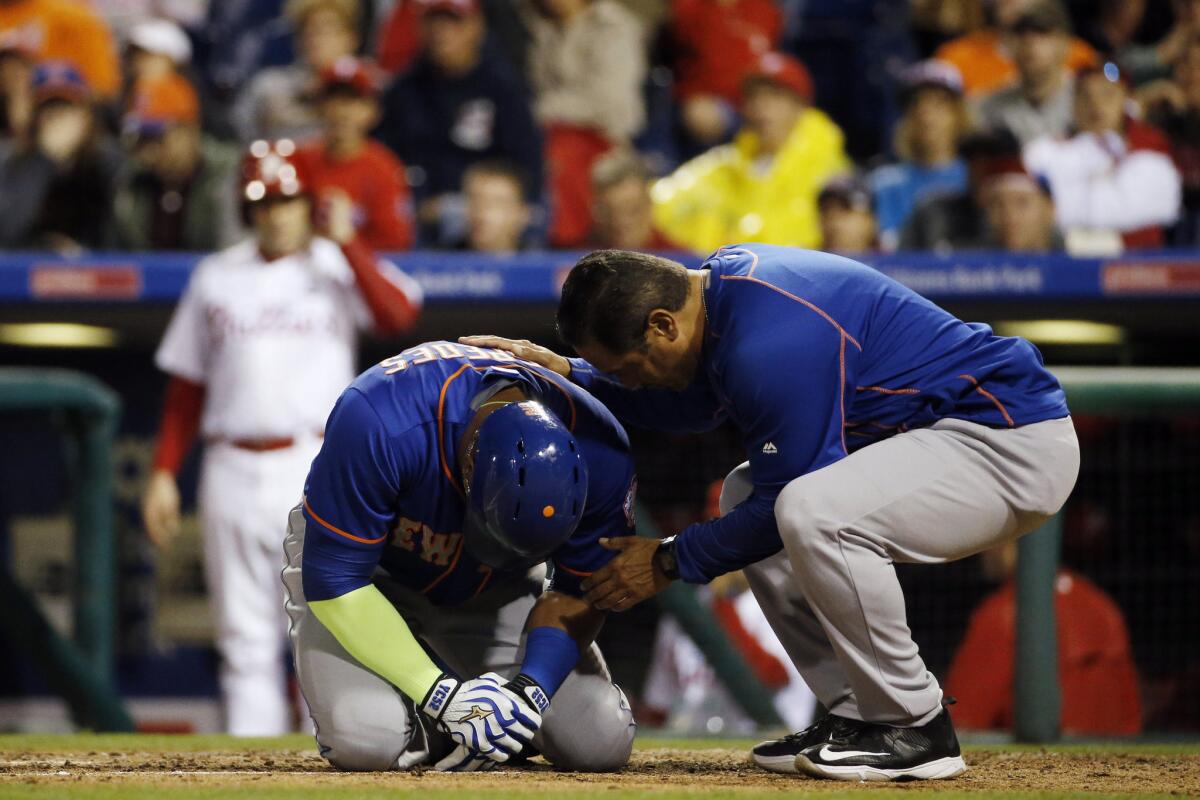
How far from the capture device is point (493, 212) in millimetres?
6602

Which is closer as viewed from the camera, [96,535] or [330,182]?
[96,535]

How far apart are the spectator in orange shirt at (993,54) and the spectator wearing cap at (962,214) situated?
1268 millimetres

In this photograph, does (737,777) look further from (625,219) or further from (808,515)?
(625,219)

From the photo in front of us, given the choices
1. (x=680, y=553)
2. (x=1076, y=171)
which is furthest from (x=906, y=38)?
(x=680, y=553)

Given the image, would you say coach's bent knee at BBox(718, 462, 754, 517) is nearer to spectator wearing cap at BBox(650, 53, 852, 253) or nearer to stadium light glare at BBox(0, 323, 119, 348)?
spectator wearing cap at BBox(650, 53, 852, 253)

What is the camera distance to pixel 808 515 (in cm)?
338

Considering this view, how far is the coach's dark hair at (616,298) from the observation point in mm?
3379

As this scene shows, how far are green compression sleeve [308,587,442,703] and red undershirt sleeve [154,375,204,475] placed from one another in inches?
97.4

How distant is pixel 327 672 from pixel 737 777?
0.93 metres

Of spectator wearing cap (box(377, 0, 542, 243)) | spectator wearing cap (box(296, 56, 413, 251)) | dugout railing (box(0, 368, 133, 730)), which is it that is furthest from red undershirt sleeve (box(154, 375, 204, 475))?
spectator wearing cap (box(377, 0, 542, 243))

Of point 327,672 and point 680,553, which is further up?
point 680,553

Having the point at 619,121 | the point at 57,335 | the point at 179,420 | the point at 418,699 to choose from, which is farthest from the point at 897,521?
the point at 619,121

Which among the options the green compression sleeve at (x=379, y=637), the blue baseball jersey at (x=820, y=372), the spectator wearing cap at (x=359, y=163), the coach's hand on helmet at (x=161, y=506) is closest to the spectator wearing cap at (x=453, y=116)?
the spectator wearing cap at (x=359, y=163)

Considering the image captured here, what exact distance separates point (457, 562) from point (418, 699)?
0.39 m
